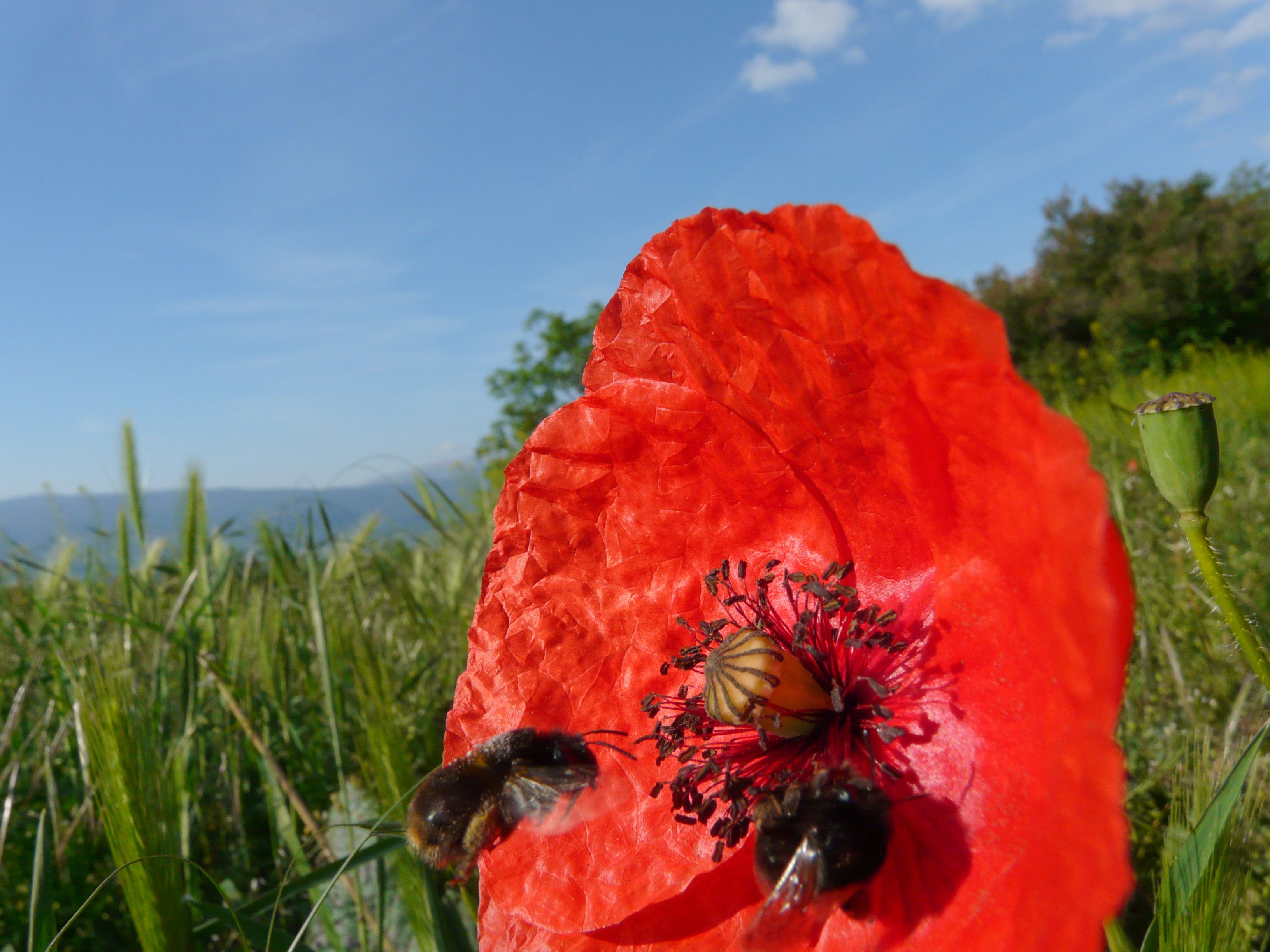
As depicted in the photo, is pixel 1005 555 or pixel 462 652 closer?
pixel 1005 555

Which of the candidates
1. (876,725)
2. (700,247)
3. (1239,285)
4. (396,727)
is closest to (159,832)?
(396,727)

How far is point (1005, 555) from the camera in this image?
0.90 meters

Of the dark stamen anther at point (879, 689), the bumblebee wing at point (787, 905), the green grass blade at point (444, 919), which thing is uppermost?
the dark stamen anther at point (879, 689)

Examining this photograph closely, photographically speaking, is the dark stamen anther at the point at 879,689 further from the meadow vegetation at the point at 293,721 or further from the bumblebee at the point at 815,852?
the meadow vegetation at the point at 293,721

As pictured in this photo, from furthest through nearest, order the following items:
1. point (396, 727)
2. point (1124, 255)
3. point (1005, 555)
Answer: point (1124, 255) → point (396, 727) → point (1005, 555)

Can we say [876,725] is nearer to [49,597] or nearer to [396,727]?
[396,727]

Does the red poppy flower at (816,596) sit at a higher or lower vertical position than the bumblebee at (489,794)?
higher

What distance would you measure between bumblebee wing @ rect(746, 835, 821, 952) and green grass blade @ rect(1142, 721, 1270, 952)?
35 centimetres

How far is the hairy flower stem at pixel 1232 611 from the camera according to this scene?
714 mm

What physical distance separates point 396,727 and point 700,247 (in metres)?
1.15

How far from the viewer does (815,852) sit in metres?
0.87

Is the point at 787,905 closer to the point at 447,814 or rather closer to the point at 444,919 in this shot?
the point at 447,814

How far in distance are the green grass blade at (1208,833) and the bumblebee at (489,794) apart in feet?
2.24

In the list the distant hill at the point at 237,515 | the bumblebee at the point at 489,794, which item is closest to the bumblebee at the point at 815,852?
the bumblebee at the point at 489,794
